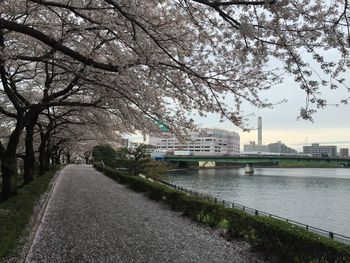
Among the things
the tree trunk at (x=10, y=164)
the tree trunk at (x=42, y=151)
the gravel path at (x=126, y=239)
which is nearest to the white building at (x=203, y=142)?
the gravel path at (x=126, y=239)

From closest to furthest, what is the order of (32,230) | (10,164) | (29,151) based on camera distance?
(32,230) → (10,164) → (29,151)

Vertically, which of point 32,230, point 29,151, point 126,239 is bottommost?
point 126,239

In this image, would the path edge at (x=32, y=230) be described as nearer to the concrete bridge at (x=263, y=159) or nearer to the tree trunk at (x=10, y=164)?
the tree trunk at (x=10, y=164)

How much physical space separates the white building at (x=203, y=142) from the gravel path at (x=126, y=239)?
2448 millimetres

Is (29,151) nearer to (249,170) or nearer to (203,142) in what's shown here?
(203,142)

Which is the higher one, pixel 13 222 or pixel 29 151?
pixel 29 151

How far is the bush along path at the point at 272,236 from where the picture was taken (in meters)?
6.23

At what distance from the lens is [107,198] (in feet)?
57.0

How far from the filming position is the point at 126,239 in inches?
345

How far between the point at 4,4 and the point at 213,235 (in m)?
6.86

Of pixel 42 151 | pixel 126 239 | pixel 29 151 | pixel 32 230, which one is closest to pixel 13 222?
pixel 32 230

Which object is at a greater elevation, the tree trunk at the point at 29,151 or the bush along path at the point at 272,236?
the tree trunk at the point at 29,151

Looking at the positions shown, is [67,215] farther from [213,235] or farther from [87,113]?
[87,113]

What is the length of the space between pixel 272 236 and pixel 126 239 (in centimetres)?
313
